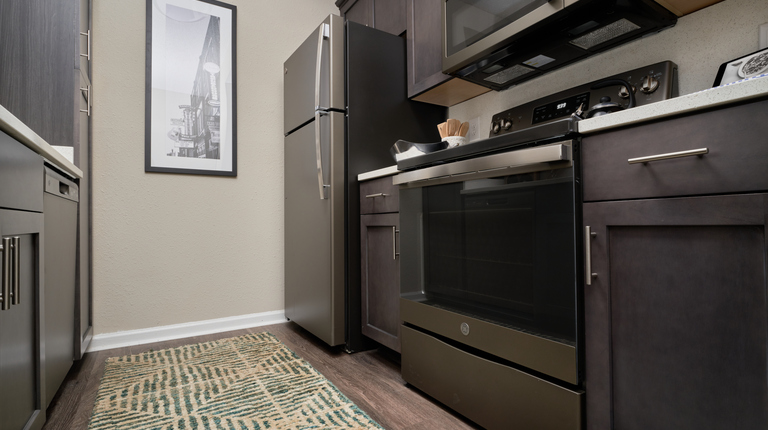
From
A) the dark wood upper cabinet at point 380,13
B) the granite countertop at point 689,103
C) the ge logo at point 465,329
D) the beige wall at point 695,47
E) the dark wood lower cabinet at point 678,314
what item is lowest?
the ge logo at point 465,329

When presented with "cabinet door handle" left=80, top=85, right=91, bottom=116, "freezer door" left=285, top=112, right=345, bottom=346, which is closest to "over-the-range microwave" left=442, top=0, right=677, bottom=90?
"freezer door" left=285, top=112, right=345, bottom=346

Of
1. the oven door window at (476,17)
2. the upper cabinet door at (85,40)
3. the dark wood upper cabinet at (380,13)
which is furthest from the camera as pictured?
the dark wood upper cabinet at (380,13)

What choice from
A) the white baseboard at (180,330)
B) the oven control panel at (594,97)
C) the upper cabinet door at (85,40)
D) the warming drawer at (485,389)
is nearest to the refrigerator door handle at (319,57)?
the oven control panel at (594,97)

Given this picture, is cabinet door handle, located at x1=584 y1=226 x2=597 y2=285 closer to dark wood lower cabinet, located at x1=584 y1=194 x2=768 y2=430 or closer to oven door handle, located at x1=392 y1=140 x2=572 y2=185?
dark wood lower cabinet, located at x1=584 y1=194 x2=768 y2=430

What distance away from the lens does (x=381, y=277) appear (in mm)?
1767

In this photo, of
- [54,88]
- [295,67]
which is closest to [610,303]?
[295,67]

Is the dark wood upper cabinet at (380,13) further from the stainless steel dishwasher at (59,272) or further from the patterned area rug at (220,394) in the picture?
the patterned area rug at (220,394)

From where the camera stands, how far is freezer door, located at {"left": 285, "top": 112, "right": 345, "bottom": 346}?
1897mm

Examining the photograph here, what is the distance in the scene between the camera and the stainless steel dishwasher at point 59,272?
1.19m

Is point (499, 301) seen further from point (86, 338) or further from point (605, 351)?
point (86, 338)

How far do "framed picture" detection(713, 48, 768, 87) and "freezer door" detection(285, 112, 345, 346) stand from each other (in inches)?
56.5

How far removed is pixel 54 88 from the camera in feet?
5.42

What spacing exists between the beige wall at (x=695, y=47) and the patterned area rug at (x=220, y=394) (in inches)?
57.9

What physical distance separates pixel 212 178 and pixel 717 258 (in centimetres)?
244
